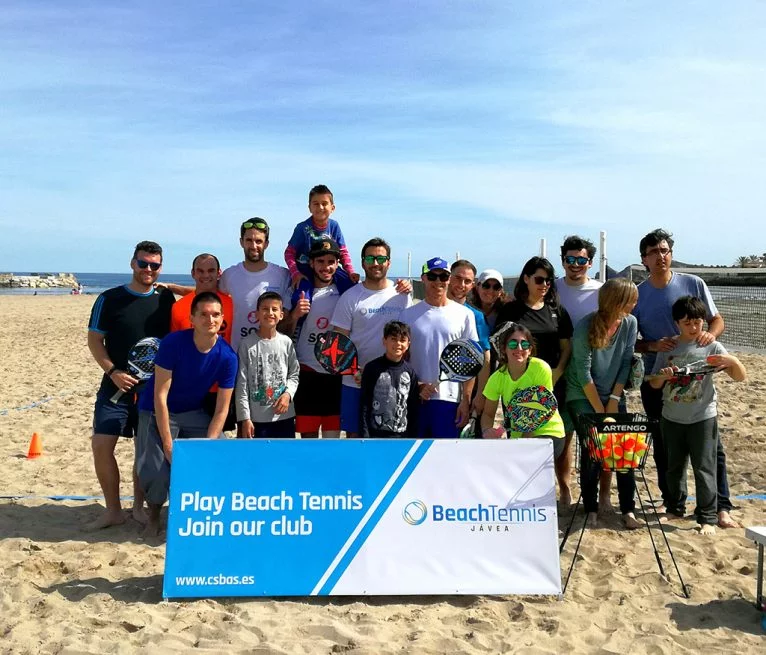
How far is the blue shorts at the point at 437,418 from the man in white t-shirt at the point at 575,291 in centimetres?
97

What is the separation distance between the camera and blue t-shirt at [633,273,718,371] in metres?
5.86

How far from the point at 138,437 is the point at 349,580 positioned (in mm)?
2012

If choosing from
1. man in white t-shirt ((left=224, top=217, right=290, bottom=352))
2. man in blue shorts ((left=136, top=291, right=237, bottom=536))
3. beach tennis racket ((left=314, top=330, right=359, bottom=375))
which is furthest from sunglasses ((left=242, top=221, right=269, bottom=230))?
beach tennis racket ((left=314, top=330, right=359, bottom=375))

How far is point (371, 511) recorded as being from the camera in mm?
4348

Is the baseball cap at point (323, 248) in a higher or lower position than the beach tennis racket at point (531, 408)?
higher

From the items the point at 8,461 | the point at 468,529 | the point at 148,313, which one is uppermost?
the point at 148,313

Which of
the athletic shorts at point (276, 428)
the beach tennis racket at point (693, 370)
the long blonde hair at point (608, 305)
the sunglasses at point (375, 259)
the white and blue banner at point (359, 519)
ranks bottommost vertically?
the white and blue banner at point (359, 519)

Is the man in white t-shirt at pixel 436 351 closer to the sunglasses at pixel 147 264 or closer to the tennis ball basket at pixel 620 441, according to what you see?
the tennis ball basket at pixel 620 441

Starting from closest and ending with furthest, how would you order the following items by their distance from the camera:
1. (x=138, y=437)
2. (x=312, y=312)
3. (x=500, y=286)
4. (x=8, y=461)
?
(x=138, y=437) → (x=312, y=312) → (x=500, y=286) → (x=8, y=461)

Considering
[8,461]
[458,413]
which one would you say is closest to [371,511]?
[458,413]

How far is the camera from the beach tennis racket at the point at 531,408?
5.05m

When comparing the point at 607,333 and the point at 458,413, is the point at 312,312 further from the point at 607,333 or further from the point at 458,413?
the point at 607,333

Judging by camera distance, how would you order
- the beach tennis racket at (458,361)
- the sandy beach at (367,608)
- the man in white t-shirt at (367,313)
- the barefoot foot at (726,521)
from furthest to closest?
the barefoot foot at (726,521)
the man in white t-shirt at (367,313)
the beach tennis racket at (458,361)
the sandy beach at (367,608)

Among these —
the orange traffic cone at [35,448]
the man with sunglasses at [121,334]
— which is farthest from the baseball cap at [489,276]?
the orange traffic cone at [35,448]
